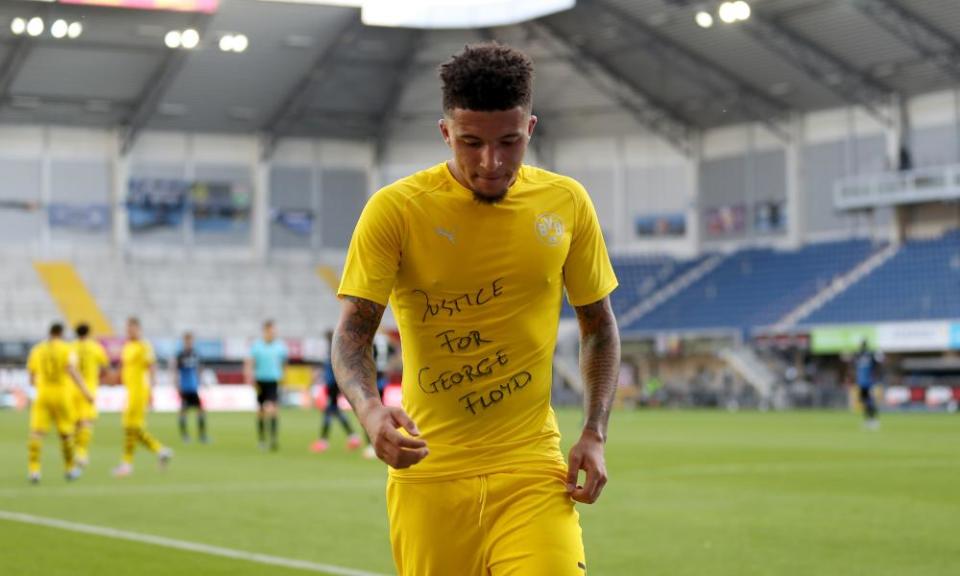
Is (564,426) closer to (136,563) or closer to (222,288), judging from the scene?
(136,563)

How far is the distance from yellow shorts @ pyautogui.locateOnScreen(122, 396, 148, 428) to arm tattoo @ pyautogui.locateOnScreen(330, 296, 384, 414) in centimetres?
1666

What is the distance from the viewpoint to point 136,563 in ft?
36.9

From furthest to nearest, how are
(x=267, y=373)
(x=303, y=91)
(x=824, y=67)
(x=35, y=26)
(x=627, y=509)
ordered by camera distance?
(x=303, y=91) < (x=824, y=67) < (x=35, y=26) < (x=267, y=373) < (x=627, y=509)

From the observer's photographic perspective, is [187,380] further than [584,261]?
Yes

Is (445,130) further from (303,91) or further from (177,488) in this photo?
(303,91)

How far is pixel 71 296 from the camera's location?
204ft

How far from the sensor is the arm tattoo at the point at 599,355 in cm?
518

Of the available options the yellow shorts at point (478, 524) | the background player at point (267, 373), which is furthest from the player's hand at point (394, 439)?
the background player at point (267, 373)

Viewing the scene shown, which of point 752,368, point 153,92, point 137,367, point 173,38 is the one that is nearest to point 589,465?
point 137,367

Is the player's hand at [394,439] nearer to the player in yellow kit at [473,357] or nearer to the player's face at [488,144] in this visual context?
the player in yellow kit at [473,357]

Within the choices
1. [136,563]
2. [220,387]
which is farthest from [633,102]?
[136,563]

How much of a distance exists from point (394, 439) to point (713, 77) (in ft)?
186

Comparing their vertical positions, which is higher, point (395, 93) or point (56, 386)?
point (395, 93)

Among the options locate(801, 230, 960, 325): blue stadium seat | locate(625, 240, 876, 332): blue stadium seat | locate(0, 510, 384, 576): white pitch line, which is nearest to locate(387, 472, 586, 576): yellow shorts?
locate(0, 510, 384, 576): white pitch line
